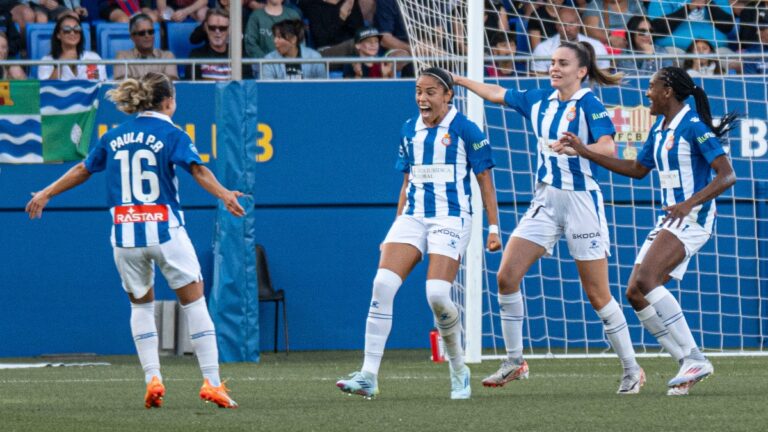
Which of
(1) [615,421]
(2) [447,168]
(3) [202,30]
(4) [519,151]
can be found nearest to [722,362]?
(4) [519,151]

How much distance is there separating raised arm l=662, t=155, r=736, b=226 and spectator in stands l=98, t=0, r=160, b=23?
328 inches

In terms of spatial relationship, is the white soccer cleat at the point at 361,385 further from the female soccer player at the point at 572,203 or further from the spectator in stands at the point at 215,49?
the spectator in stands at the point at 215,49

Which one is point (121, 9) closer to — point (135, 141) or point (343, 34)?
point (343, 34)

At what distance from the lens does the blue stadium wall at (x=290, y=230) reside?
45.4ft

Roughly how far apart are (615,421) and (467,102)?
17.8ft

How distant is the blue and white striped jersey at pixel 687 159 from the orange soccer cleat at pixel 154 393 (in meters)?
3.15

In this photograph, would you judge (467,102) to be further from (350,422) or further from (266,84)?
(350,422)

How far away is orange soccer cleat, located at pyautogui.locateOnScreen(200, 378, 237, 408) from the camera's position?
725cm

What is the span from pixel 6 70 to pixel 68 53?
0.63 m

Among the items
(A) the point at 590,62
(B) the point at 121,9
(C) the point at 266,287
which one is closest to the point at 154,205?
(A) the point at 590,62

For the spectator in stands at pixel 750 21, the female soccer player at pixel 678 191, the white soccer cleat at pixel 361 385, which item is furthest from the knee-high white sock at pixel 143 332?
the spectator in stands at pixel 750 21

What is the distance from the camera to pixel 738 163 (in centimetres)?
1385

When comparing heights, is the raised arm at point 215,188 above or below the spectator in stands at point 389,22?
below

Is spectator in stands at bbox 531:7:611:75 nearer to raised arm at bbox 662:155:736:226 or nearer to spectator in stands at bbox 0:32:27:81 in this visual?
spectator in stands at bbox 0:32:27:81
